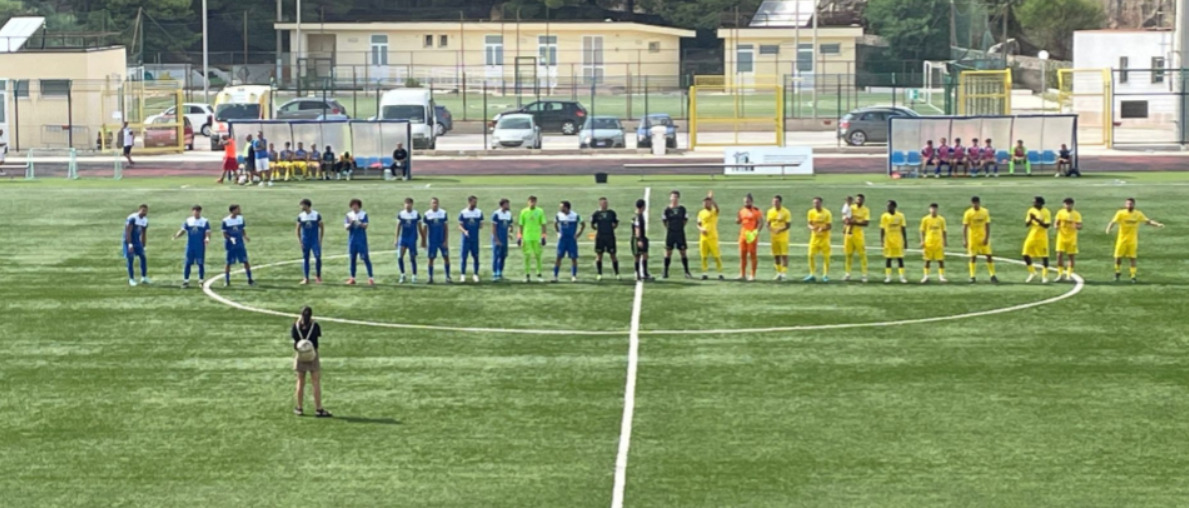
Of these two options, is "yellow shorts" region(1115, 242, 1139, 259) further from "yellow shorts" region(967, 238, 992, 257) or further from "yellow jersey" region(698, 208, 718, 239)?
"yellow jersey" region(698, 208, 718, 239)

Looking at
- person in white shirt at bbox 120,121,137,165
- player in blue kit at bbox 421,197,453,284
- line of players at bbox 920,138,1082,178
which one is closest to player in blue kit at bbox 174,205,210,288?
player in blue kit at bbox 421,197,453,284

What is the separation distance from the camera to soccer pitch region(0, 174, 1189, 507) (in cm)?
2245

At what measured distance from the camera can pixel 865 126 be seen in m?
76.6

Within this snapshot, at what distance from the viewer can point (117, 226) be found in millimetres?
49250

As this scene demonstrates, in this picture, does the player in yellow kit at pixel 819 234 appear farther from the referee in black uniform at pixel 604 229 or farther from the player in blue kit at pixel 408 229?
the player in blue kit at pixel 408 229

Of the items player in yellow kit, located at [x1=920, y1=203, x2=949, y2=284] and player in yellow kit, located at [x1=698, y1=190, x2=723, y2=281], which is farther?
player in yellow kit, located at [x1=698, y1=190, x2=723, y2=281]

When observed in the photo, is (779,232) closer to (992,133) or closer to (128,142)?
(992,133)

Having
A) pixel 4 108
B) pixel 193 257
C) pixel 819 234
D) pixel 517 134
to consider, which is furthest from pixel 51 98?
pixel 819 234

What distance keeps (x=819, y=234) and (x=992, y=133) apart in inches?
1039

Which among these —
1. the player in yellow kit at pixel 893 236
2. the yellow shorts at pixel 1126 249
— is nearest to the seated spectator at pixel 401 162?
the player in yellow kit at pixel 893 236

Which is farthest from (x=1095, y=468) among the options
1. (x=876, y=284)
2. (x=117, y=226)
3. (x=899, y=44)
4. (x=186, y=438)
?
(x=899, y=44)

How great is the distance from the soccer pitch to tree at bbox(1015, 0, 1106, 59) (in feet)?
261

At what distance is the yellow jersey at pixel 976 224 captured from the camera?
3794 centimetres

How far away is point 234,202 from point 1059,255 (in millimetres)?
25738
